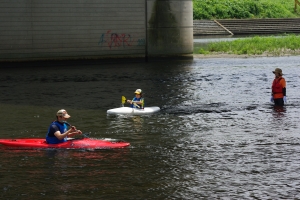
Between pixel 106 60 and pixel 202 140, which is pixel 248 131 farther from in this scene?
pixel 106 60

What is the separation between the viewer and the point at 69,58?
41.4 m

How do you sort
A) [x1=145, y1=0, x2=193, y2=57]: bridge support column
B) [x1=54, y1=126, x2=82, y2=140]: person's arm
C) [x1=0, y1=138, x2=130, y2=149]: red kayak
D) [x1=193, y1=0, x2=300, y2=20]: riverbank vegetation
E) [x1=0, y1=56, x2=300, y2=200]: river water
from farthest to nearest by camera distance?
[x1=193, y1=0, x2=300, y2=20]: riverbank vegetation < [x1=145, y1=0, x2=193, y2=57]: bridge support column < [x1=0, y1=138, x2=130, y2=149]: red kayak < [x1=54, y1=126, x2=82, y2=140]: person's arm < [x1=0, y1=56, x2=300, y2=200]: river water

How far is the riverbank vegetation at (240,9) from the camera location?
80250 mm

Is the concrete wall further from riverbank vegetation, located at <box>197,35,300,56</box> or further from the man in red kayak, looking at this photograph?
the man in red kayak

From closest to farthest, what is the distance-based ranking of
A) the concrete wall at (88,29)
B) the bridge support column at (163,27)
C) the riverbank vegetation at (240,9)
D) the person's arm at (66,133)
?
the person's arm at (66,133) → the concrete wall at (88,29) → the bridge support column at (163,27) → the riverbank vegetation at (240,9)

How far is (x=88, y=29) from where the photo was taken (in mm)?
41844

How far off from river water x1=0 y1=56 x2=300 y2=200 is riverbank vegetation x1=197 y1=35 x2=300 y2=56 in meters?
12.0

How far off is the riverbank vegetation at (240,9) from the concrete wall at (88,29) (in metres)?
36.0

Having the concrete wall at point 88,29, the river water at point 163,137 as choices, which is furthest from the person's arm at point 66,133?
the concrete wall at point 88,29

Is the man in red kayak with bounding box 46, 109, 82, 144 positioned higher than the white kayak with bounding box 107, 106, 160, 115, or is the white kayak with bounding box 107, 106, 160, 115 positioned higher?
the man in red kayak with bounding box 46, 109, 82, 144

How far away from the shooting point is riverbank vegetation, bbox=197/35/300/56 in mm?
46522

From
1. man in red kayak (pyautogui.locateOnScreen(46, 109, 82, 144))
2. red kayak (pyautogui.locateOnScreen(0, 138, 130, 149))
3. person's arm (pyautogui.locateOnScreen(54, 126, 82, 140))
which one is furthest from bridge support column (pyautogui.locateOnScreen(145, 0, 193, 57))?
person's arm (pyautogui.locateOnScreen(54, 126, 82, 140))

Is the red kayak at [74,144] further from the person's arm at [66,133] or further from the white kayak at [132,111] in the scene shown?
the white kayak at [132,111]

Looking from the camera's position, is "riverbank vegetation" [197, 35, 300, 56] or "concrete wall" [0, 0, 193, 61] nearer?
"concrete wall" [0, 0, 193, 61]
